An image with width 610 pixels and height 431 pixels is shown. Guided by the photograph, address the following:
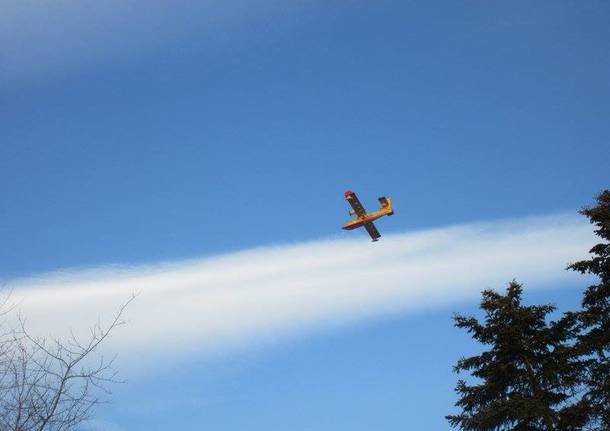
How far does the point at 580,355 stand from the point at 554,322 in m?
1.21

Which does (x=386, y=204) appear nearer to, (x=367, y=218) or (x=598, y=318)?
(x=367, y=218)

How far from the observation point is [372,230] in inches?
1613

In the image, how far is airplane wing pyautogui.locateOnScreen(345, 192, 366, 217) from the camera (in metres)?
38.5

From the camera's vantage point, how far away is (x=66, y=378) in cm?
951

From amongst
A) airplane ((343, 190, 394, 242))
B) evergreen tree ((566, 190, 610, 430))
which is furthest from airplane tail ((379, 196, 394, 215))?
evergreen tree ((566, 190, 610, 430))

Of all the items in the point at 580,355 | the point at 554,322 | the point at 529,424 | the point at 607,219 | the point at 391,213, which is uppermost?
the point at 391,213

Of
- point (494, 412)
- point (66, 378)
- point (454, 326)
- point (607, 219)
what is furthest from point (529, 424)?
point (66, 378)

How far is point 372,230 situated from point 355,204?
3.06 metres

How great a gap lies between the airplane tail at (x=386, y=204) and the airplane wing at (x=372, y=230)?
150 centimetres

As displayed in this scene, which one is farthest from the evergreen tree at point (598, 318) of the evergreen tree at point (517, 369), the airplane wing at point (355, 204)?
the airplane wing at point (355, 204)

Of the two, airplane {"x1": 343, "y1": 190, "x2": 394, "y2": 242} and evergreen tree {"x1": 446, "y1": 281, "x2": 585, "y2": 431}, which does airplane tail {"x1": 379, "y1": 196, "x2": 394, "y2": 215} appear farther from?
evergreen tree {"x1": 446, "y1": 281, "x2": 585, "y2": 431}

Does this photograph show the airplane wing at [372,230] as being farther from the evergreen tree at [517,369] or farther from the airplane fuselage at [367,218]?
the evergreen tree at [517,369]

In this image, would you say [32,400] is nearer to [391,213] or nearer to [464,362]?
[464,362]

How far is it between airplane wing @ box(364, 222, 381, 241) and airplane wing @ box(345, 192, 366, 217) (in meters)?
0.96
